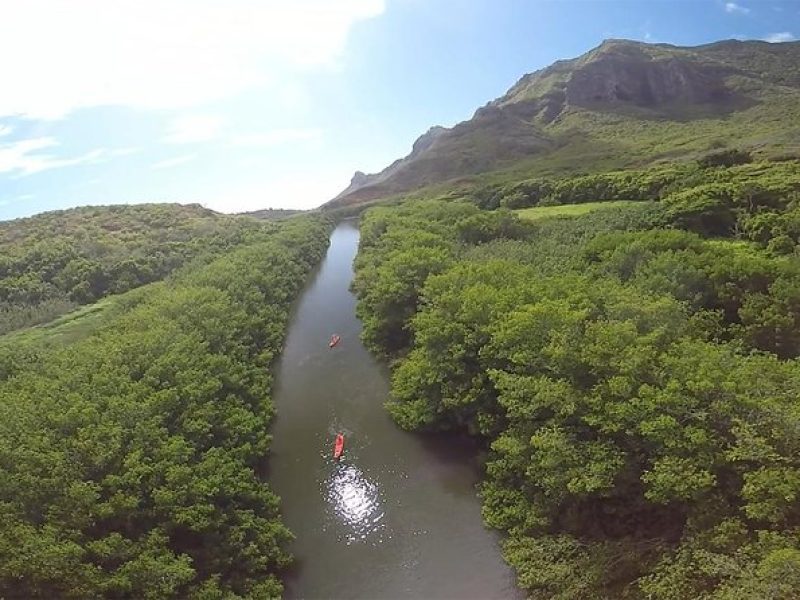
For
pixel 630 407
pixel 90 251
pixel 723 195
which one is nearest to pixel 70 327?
pixel 90 251

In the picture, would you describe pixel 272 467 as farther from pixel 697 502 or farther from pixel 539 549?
pixel 697 502

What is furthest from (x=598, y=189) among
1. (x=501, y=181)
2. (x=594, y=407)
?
(x=594, y=407)

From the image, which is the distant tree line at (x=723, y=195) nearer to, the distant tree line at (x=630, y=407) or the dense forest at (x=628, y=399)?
the dense forest at (x=628, y=399)

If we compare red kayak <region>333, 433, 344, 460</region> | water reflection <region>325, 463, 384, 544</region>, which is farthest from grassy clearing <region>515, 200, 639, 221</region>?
water reflection <region>325, 463, 384, 544</region>

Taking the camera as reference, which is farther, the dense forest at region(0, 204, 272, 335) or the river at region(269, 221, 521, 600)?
the dense forest at region(0, 204, 272, 335)

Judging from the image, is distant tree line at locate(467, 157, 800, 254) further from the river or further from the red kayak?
the red kayak
